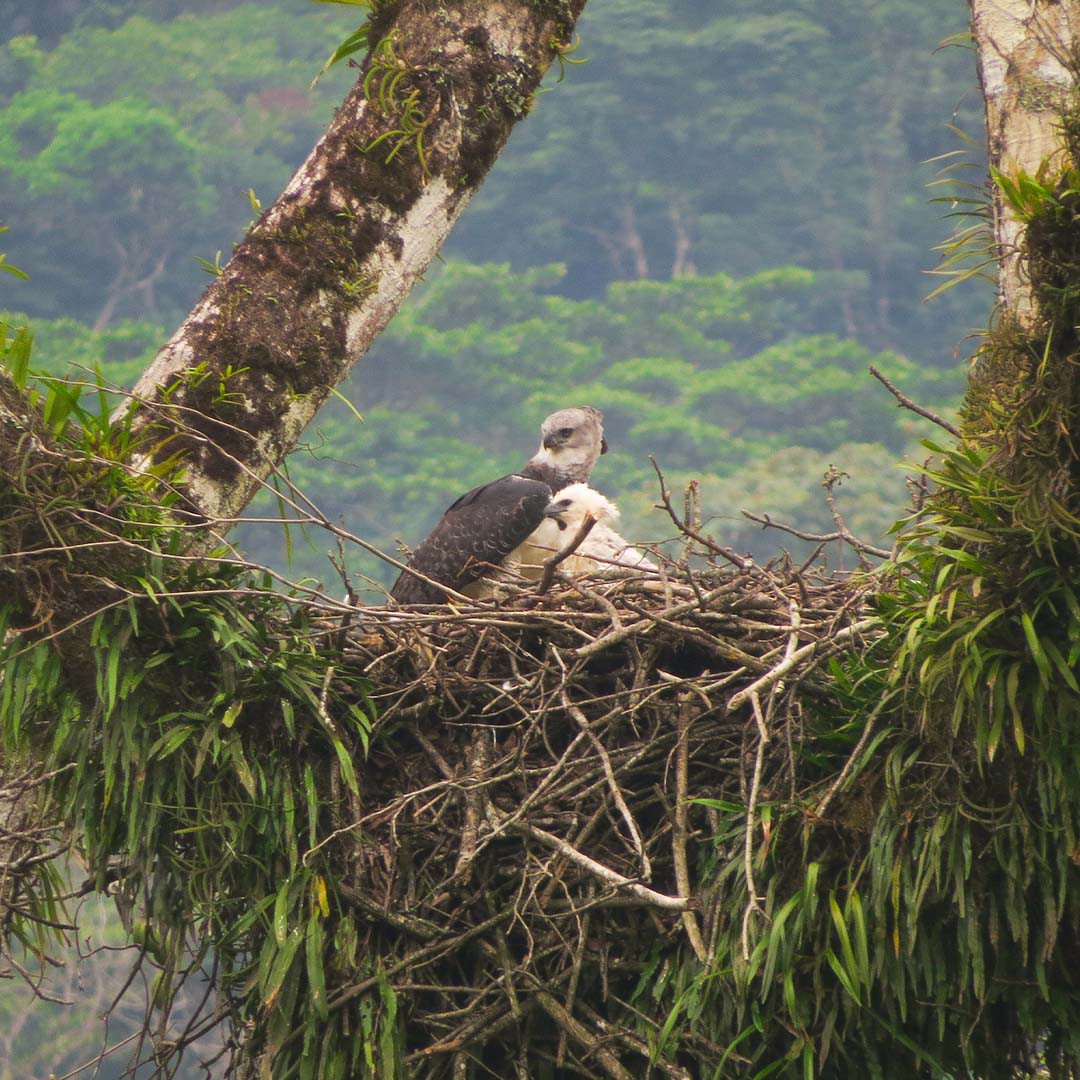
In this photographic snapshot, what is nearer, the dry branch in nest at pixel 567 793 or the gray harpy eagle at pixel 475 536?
the dry branch in nest at pixel 567 793

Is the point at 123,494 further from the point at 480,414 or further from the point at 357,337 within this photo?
the point at 480,414

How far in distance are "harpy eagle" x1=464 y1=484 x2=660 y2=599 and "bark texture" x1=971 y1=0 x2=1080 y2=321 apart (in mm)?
1839

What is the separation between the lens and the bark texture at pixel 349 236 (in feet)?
14.5

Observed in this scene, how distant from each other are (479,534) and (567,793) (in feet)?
5.21

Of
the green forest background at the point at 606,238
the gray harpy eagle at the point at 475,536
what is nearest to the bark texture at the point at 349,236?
the gray harpy eagle at the point at 475,536

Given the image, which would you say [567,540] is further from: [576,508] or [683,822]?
[683,822]

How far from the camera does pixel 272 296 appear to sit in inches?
180

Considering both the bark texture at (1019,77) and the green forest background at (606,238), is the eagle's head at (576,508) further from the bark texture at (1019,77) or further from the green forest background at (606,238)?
the green forest background at (606,238)

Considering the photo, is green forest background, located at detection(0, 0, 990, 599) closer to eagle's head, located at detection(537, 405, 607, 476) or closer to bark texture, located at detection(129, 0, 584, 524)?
eagle's head, located at detection(537, 405, 607, 476)

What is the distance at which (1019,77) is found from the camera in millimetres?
4363

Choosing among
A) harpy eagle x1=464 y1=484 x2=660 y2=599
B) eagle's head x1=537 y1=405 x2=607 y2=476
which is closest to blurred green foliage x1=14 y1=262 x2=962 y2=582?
eagle's head x1=537 y1=405 x2=607 y2=476

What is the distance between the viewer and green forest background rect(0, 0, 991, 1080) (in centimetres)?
2769

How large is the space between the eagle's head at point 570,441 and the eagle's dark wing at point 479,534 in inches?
19.6

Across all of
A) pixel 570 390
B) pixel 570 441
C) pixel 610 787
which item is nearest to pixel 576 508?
pixel 570 441
